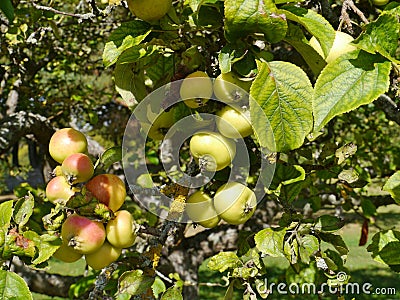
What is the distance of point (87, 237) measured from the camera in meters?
0.95

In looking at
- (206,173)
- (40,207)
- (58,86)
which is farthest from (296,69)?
(58,86)

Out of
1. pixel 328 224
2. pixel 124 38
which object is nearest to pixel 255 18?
pixel 124 38

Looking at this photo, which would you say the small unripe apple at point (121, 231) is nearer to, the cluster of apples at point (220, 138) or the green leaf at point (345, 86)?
the cluster of apples at point (220, 138)

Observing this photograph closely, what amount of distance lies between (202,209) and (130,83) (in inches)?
12.9

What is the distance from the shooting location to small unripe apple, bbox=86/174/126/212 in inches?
39.6

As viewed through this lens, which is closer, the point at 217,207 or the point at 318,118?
the point at 318,118

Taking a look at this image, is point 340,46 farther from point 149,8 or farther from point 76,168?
point 76,168

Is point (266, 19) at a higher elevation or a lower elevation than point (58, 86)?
higher

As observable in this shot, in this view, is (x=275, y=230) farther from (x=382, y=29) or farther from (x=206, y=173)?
(x=382, y=29)

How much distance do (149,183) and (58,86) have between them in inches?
123

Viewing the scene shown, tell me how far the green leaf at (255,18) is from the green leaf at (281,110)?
6 centimetres

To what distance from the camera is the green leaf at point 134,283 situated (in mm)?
1061

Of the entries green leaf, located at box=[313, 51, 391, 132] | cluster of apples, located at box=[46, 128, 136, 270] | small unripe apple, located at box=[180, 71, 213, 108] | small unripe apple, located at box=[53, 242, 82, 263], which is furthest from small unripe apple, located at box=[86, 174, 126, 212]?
green leaf, located at box=[313, 51, 391, 132]

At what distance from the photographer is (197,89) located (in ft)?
3.07
